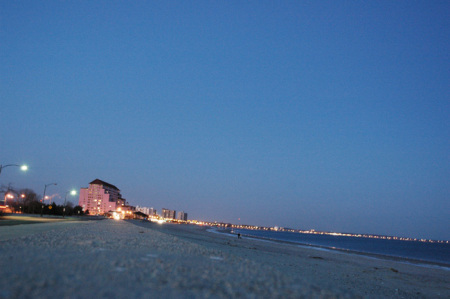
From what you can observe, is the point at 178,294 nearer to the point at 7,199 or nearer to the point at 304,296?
the point at 304,296

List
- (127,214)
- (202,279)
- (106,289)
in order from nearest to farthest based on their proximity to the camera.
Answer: (106,289) → (202,279) → (127,214)

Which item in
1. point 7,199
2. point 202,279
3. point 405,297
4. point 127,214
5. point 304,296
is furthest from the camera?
point 127,214

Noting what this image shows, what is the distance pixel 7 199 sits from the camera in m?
112

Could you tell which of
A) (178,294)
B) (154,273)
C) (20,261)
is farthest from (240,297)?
(20,261)

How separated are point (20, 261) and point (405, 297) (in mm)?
14705

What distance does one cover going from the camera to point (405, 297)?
42.5ft

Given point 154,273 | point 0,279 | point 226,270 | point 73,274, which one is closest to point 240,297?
point 154,273

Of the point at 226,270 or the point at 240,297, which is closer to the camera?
Result: the point at 240,297

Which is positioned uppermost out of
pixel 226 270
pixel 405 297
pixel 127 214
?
pixel 226 270

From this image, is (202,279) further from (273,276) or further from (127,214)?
(127,214)

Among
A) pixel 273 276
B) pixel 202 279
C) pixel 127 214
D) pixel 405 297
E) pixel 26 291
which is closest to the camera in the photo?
pixel 26 291

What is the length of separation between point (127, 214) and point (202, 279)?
18930 cm

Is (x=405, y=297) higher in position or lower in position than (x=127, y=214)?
higher

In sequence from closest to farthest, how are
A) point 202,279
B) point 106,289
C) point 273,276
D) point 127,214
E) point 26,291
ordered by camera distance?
point 26,291 → point 106,289 → point 202,279 → point 273,276 → point 127,214
